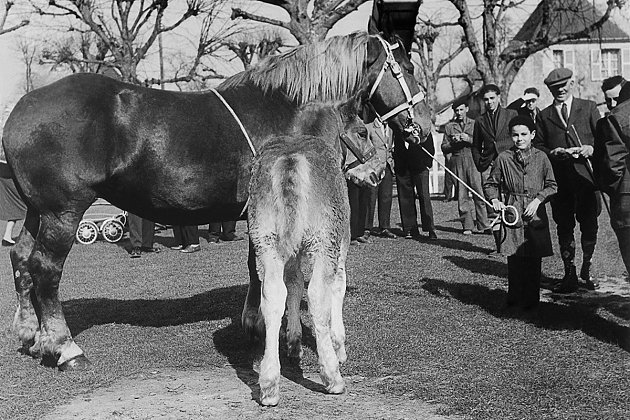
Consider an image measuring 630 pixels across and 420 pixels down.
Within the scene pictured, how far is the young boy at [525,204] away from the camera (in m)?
7.64

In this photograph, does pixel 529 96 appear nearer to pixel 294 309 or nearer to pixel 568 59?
pixel 294 309

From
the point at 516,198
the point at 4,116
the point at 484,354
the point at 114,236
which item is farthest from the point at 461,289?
the point at 114,236

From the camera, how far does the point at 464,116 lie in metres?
14.7

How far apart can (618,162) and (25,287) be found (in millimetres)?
5133

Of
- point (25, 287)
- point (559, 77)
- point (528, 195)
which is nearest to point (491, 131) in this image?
point (559, 77)

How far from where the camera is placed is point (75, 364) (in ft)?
20.1

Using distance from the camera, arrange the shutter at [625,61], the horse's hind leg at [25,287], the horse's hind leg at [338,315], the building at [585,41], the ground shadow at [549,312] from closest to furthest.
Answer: the horse's hind leg at [338,315]
the horse's hind leg at [25,287]
the ground shadow at [549,312]
the shutter at [625,61]
the building at [585,41]

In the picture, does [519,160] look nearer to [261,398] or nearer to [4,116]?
[261,398]

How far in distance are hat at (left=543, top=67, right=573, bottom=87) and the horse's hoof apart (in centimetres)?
583

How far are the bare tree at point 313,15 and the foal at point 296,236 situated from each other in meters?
10.3

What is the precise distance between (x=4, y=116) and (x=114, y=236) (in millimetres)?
10193

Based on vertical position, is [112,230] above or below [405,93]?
below

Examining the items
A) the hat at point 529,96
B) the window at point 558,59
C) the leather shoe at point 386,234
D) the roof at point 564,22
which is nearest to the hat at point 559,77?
the hat at point 529,96

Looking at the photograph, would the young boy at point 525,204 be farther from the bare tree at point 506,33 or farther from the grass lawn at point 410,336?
the bare tree at point 506,33
